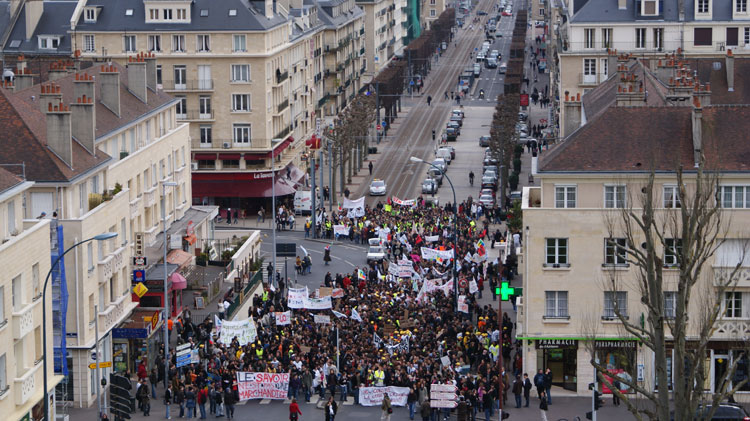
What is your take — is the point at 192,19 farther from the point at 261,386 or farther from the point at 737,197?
the point at 737,197

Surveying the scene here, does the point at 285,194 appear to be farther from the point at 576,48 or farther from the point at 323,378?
the point at 323,378

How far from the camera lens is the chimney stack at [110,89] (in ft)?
255

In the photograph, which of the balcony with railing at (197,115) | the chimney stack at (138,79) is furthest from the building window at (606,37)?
the chimney stack at (138,79)

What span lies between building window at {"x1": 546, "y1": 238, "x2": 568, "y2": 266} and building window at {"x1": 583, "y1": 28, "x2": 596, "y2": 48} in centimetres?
5624

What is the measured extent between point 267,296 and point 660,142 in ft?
86.5

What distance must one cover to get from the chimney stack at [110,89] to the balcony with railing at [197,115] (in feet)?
124

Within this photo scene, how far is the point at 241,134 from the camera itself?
11806 centimetres

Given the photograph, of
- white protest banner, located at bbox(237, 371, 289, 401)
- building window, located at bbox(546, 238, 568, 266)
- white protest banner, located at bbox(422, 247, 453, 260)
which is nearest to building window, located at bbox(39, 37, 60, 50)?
white protest banner, located at bbox(422, 247, 453, 260)

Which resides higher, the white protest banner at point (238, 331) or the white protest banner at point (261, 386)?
the white protest banner at point (238, 331)

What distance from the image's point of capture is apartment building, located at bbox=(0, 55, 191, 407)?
64.1 m

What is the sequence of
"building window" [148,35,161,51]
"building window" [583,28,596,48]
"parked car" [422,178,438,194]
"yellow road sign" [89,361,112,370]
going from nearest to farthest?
1. "yellow road sign" [89,361,112,370]
2. "building window" [148,35,161,51]
3. "building window" [583,28,596,48]
4. "parked car" [422,178,438,194]

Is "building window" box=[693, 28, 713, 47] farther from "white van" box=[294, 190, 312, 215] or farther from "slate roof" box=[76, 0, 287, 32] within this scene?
"slate roof" box=[76, 0, 287, 32]

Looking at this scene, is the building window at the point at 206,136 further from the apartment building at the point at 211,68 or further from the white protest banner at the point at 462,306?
the white protest banner at the point at 462,306

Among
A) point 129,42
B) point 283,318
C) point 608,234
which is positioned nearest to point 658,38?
point 129,42
